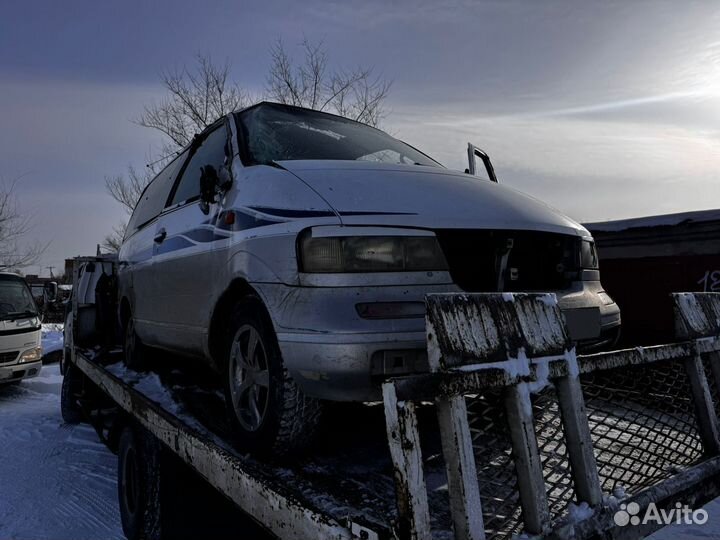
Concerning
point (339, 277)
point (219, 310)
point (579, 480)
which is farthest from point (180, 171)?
point (579, 480)

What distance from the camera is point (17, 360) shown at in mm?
7906

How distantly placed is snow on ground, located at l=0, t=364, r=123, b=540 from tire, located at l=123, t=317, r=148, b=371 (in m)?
0.95

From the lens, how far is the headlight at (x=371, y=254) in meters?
1.82

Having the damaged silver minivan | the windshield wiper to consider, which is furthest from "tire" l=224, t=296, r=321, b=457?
the windshield wiper

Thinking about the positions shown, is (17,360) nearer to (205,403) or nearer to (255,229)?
(205,403)

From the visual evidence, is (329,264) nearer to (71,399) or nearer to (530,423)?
(530,423)

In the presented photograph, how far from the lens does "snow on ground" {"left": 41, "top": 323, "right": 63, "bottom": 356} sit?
11.8 m

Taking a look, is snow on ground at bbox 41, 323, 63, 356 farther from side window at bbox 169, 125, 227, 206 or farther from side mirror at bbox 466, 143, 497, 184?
side mirror at bbox 466, 143, 497, 184

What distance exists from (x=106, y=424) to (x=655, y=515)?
4.61 meters

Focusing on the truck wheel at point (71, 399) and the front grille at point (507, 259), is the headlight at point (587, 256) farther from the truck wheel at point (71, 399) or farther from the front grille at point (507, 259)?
the truck wheel at point (71, 399)

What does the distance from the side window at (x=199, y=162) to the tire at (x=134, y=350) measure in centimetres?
118

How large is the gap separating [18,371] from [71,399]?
262cm

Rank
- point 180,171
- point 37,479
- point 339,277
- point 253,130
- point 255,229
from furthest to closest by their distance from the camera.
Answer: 1. point 37,479
2. point 180,171
3. point 253,130
4. point 255,229
5. point 339,277

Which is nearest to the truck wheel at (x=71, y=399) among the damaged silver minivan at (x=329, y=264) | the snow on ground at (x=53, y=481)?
the snow on ground at (x=53, y=481)
